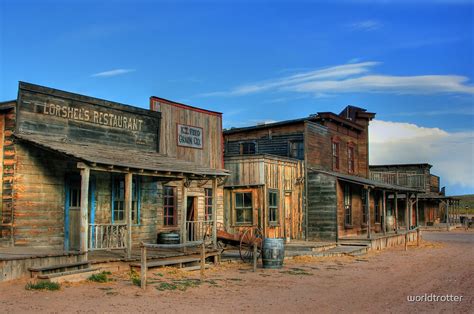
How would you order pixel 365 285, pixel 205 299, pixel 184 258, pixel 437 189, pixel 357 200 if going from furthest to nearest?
pixel 437 189
pixel 357 200
pixel 184 258
pixel 365 285
pixel 205 299

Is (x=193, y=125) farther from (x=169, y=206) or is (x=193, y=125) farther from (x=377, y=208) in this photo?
(x=377, y=208)

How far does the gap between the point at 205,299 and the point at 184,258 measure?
5.02 metres

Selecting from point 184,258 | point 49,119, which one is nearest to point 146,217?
point 184,258

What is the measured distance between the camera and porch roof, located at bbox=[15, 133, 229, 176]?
13547mm

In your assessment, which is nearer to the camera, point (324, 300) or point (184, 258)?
point (324, 300)

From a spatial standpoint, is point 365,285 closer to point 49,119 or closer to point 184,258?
point 184,258

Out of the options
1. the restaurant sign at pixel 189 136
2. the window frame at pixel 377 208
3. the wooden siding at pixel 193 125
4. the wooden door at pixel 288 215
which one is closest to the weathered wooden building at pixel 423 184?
the window frame at pixel 377 208

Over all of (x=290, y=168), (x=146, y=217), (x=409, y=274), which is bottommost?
(x=409, y=274)

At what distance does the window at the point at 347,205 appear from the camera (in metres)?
28.1

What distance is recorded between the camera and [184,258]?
16125 millimetres

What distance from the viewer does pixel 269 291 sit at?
1248 centimetres

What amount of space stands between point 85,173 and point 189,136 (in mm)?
7900

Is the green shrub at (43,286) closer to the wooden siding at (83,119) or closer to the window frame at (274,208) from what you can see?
the wooden siding at (83,119)

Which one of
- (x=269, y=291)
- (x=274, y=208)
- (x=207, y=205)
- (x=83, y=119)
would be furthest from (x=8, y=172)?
(x=274, y=208)
